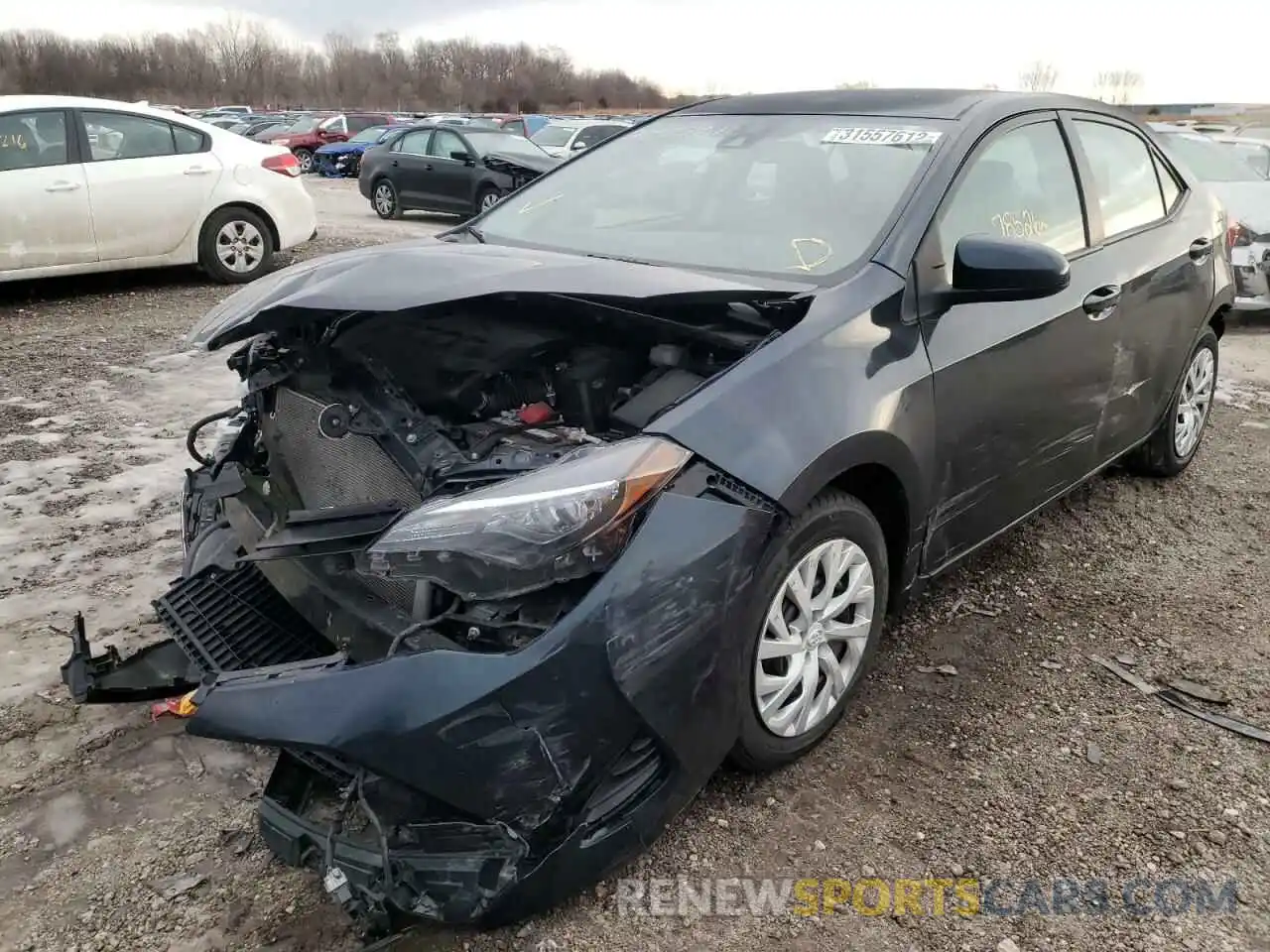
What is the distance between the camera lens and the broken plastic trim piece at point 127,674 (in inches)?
93.9

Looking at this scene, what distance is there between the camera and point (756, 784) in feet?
8.19

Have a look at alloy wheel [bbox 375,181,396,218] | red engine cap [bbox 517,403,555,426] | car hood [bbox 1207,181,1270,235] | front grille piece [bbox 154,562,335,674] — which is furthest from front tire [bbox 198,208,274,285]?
car hood [bbox 1207,181,1270,235]

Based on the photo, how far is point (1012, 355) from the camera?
2.97 meters

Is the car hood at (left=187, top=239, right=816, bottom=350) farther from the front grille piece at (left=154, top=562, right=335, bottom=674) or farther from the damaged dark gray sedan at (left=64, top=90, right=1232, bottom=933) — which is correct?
the front grille piece at (left=154, top=562, right=335, bottom=674)

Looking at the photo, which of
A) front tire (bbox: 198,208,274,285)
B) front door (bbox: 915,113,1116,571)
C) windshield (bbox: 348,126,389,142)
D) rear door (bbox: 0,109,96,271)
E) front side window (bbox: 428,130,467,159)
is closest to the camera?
front door (bbox: 915,113,1116,571)

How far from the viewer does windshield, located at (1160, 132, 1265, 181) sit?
971 centimetres

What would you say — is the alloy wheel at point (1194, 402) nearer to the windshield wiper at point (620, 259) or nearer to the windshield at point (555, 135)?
the windshield wiper at point (620, 259)

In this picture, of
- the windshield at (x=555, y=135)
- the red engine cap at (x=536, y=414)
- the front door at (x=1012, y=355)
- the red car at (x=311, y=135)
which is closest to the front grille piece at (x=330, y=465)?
the red engine cap at (x=536, y=414)

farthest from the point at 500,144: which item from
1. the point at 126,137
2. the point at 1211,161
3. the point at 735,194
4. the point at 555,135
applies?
the point at 735,194

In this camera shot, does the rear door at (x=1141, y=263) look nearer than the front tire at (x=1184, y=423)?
Yes

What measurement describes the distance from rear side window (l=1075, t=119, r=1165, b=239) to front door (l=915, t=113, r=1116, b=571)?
0.21m

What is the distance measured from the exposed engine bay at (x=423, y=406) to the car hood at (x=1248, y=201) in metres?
7.85

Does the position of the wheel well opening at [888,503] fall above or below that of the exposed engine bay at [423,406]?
below

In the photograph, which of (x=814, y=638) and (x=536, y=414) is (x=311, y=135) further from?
(x=814, y=638)
